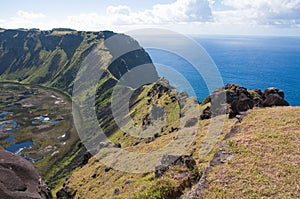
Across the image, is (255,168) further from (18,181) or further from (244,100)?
(244,100)

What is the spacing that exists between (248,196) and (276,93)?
166 feet

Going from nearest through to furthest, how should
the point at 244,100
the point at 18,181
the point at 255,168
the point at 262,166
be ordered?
the point at 255,168 → the point at 262,166 → the point at 18,181 → the point at 244,100

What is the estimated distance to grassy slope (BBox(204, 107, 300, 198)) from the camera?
27.6 metres

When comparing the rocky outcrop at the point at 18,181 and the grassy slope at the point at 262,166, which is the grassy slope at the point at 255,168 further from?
the rocky outcrop at the point at 18,181

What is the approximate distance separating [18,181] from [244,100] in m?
52.9

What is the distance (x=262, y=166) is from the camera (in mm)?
31641

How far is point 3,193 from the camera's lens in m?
28.4

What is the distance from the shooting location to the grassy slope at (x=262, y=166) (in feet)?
90.6

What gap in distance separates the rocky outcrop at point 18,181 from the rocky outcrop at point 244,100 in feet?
142

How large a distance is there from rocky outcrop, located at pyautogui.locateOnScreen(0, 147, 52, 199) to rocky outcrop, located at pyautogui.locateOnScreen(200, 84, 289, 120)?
43144mm

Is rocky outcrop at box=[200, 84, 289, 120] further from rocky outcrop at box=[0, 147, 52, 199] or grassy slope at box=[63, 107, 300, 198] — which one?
rocky outcrop at box=[0, 147, 52, 199]

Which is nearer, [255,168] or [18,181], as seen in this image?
[255,168]

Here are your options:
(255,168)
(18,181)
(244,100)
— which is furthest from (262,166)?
(244,100)

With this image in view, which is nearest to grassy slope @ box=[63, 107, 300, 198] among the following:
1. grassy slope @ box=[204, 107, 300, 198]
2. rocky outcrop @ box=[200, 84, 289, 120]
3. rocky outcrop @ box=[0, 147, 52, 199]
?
grassy slope @ box=[204, 107, 300, 198]
